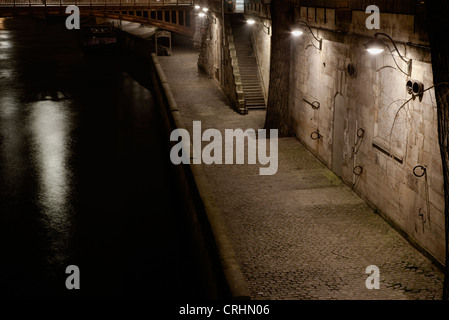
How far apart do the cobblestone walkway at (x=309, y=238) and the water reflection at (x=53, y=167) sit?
482cm

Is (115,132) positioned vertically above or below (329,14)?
below

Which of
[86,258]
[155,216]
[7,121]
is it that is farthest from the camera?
[7,121]

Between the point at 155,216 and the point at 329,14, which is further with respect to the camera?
the point at 155,216

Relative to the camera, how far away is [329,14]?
17.3 metres

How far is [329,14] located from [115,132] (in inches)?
576

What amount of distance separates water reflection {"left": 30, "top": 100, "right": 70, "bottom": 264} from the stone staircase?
890 cm

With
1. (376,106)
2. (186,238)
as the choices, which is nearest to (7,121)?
(186,238)

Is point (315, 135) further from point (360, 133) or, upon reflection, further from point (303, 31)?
point (360, 133)

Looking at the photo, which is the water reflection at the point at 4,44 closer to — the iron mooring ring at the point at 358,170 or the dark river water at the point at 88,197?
the dark river water at the point at 88,197

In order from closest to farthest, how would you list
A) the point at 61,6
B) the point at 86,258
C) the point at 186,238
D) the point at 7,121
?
the point at 86,258
the point at 186,238
the point at 7,121
the point at 61,6

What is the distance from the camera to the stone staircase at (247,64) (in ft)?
88.2

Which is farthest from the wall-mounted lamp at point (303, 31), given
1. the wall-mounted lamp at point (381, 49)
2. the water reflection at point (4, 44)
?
the water reflection at point (4, 44)

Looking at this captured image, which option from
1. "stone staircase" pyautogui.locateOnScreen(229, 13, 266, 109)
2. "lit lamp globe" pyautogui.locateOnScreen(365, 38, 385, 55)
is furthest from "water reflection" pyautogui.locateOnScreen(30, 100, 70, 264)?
"lit lamp globe" pyautogui.locateOnScreen(365, 38, 385, 55)
